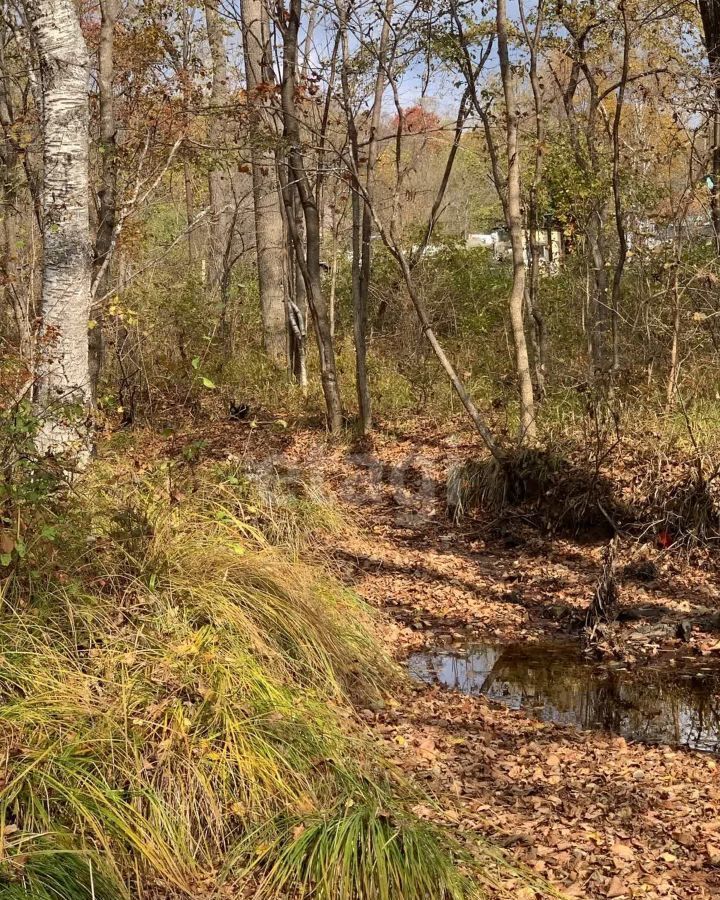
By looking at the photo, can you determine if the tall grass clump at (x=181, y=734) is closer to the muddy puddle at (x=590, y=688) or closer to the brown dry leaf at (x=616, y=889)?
the brown dry leaf at (x=616, y=889)

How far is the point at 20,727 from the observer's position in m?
3.69

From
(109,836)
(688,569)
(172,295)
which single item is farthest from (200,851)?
(172,295)

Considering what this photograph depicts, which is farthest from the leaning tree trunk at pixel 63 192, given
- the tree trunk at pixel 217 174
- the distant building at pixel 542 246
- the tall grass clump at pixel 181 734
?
the distant building at pixel 542 246

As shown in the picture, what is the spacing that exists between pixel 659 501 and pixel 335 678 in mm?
4572

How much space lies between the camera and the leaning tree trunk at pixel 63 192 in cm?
668

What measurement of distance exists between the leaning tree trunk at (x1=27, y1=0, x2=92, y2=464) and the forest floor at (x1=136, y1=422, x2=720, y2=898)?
1622 mm

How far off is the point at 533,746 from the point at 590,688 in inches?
45.1

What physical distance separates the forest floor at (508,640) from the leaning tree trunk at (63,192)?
1.62m

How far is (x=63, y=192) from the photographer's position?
22.3 feet

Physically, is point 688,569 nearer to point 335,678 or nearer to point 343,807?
point 335,678

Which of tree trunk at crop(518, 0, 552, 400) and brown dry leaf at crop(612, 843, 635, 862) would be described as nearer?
brown dry leaf at crop(612, 843, 635, 862)

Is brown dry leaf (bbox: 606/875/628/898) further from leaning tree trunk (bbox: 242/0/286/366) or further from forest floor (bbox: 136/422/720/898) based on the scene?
leaning tree trunk (bbox: 242/0/286/366)

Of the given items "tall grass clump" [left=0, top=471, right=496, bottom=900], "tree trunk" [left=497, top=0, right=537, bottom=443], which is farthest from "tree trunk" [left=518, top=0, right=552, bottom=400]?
"tall grass clump" [left=0, top=471, right=496, bottom=900]

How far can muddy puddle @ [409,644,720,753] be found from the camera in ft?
17.7
